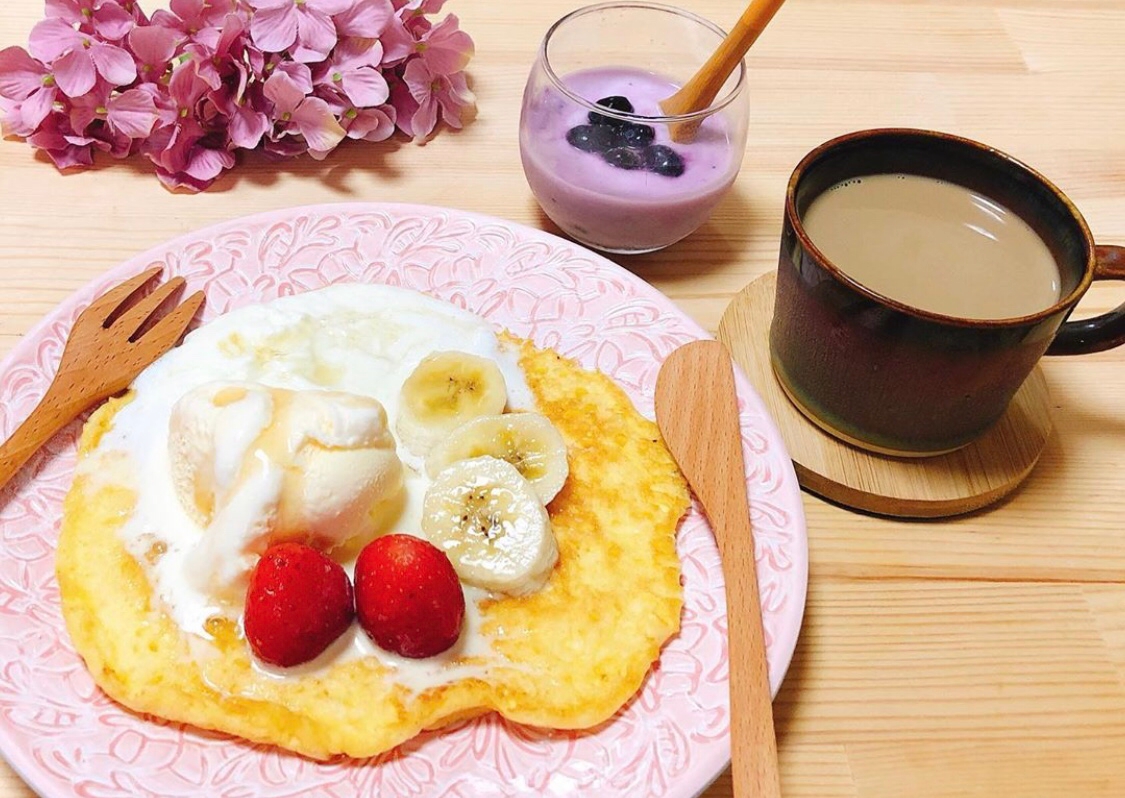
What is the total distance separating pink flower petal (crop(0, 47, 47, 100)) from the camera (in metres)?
1.64

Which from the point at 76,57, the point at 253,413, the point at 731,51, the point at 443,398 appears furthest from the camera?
the point at 76,57

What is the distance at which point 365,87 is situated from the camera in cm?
172

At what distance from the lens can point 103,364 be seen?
1.23 m

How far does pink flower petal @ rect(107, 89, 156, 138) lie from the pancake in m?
0.64

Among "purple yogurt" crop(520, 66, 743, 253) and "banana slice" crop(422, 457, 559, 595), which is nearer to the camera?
"banana slice" crop(422, 457, 559, 595)

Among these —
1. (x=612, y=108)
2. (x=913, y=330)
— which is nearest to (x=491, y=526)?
(x=913, y=330)

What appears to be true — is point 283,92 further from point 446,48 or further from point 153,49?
point 446,48

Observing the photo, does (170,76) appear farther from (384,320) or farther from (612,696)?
(612,696)

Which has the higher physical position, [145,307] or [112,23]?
[112,23]

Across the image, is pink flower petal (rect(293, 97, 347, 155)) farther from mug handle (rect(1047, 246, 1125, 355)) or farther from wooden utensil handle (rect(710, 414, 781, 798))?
mug handle (rect(1047, 246, 1125, 355))

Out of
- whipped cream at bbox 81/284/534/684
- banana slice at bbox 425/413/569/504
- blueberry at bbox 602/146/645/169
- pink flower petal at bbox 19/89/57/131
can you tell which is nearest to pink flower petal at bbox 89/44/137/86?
pink flower petal at bbox 19/89/57/131

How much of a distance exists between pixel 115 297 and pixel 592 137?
73 centimetres

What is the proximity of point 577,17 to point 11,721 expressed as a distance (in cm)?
131

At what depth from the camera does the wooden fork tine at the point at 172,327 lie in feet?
4.21
